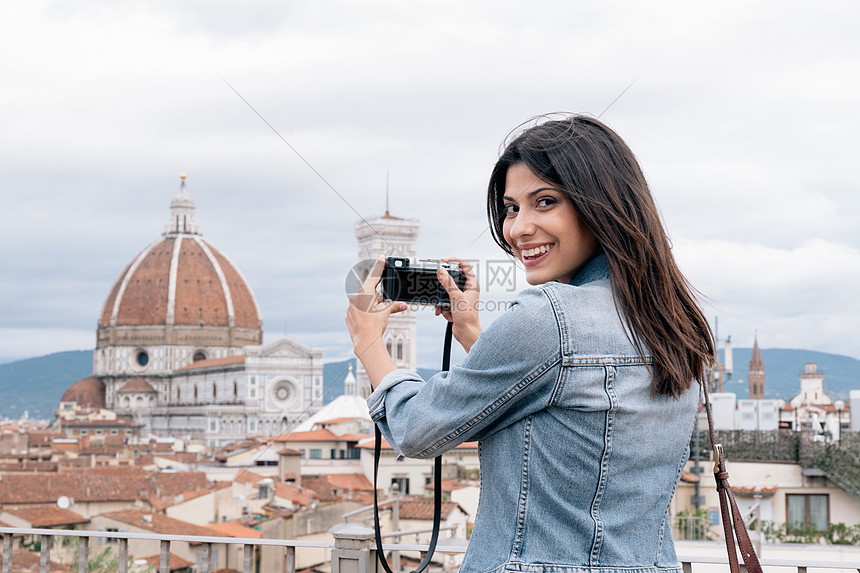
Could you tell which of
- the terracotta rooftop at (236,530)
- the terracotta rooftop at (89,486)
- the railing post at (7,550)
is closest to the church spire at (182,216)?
the terracotta rooftop at (89,486)

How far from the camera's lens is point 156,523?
640 inches

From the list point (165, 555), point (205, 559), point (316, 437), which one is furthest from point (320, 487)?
point (205, 559)

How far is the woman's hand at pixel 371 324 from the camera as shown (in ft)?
3.62

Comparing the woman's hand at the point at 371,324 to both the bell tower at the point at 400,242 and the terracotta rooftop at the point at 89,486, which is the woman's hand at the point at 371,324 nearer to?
the terracotta rooftop at the point at 89,486

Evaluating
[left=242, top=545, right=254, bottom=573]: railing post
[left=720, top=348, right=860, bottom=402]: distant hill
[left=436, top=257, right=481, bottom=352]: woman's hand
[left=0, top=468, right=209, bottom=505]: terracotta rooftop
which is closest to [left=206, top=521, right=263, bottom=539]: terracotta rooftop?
[left=0, top=468, right=209, bottom=505]: terracotta rooftop

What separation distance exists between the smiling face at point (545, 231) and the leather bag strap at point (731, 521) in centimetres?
21

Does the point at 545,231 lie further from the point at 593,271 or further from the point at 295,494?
the point at 295,494

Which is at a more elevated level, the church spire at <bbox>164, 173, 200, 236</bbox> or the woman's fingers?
the church spire at <bbox>164, 173, 200, 236</bbox>

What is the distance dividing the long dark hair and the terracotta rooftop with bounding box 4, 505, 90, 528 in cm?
1841

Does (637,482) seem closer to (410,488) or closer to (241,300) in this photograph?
(410,488)

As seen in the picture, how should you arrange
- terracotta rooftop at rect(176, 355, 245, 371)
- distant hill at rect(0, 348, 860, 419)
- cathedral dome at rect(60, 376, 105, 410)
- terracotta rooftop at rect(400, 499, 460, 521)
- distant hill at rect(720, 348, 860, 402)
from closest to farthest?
terracotta rooftop at rect(400, 499, 460, 521)
terracotta rooftop at rect(176, 355, 245, 371)
cathedral dome at rect(60, 376, 105, 410)
distant hill at rect(720, 348, 860, 402)
distant hill at rect(0, 348, 860, 419)

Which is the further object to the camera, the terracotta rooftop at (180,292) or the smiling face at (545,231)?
the terracotta rooftop at (180,292)

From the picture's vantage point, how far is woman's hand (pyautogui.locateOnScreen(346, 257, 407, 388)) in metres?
1.10

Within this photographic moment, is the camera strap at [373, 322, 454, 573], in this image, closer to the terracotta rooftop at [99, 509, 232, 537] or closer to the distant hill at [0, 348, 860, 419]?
the terracotta rooftop at [99, 509, 232, 537]
